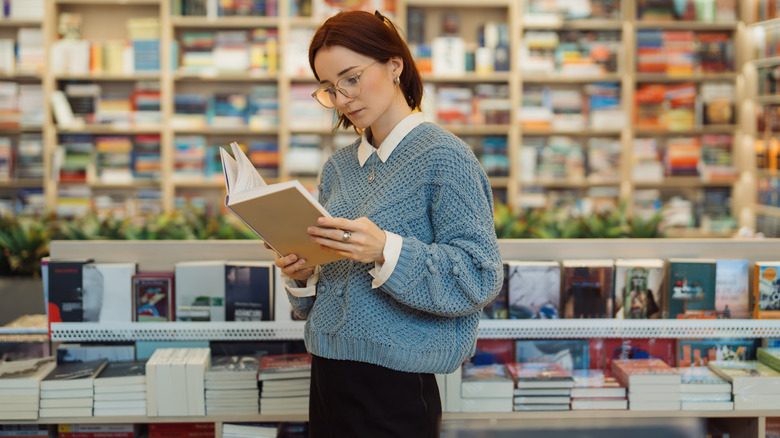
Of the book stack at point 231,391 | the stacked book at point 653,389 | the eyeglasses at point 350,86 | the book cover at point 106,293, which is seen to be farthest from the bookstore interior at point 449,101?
the eyeglasses at point 350,86

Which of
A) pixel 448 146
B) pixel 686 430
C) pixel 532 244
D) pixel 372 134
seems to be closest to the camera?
pixel 686 430

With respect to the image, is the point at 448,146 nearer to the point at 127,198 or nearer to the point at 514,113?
the point at 514,113

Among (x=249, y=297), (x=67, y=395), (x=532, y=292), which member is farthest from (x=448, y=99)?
(x=67, y=395)

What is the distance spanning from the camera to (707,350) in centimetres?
226

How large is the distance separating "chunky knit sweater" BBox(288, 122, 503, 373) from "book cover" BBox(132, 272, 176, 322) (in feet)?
3.04

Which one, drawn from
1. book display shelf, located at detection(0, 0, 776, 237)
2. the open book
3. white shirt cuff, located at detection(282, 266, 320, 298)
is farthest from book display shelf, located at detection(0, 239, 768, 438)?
book display shelf, located at detection(0, 0, 776, 237)

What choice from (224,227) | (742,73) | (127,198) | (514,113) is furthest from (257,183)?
(742,73)

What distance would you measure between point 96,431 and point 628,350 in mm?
1681

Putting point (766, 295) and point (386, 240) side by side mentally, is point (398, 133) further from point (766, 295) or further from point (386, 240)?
point (766, 295)

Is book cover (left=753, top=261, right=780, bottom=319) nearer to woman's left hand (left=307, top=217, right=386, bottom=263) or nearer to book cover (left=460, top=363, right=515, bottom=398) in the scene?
book cover (left=460, top=363, right=515, bottom=398)

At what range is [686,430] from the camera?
0.79m

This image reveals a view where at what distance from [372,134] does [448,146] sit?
205 mm

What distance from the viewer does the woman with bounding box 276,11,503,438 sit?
4.17 ft

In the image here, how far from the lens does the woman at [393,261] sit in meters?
1.27
